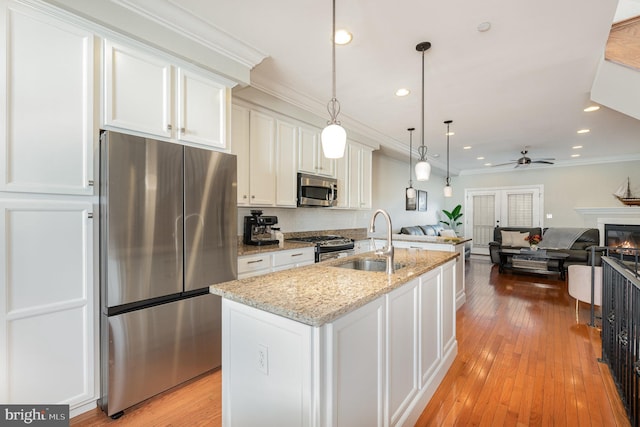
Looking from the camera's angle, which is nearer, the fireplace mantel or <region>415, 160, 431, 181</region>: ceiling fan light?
<region>415, 160, 431, 181</region>: ceiling fan light

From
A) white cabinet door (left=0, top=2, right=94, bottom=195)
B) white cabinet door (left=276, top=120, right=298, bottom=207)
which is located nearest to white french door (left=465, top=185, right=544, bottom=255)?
white cabinet door (left=276, top=120, right=298, bottom=207)

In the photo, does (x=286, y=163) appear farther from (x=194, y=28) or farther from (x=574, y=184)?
(x=574, y=184)

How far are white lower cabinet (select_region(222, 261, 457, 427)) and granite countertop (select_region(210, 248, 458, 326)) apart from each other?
0.21 ft

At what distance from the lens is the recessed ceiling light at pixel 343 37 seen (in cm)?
224

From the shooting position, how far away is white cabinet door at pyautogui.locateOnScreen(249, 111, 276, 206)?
3154mm

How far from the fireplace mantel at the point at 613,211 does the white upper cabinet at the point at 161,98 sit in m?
8.52

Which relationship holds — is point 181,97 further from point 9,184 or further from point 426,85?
point 426,85

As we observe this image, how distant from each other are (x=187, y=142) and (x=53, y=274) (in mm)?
1172

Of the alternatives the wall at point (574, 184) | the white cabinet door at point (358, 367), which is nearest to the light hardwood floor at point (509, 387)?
the white cabinet door at point (358, 367)

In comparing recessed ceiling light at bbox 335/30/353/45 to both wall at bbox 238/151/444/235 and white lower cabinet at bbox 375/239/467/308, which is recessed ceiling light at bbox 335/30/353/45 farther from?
white lower cabinet at bbox 375/239/467/308

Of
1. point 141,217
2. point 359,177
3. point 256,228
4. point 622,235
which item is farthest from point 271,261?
point 622,235

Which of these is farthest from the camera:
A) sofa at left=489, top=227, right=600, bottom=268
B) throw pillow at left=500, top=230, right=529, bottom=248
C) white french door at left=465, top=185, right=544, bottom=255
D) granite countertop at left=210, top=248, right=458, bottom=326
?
white french door at left=465, top=185, right=544, bottom=255

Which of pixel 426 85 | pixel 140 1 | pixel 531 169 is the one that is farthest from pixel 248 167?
pixel 531 169

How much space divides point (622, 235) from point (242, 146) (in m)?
8.20
